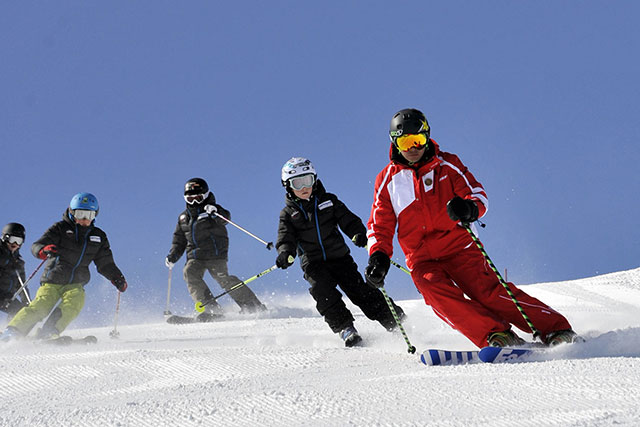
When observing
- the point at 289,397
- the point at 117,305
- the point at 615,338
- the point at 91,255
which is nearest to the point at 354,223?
the point at 615,338

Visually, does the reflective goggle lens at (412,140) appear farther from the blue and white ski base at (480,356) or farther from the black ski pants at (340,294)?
the black ski pants at (340,294)

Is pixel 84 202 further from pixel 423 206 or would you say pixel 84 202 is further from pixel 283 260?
pixel 423 206

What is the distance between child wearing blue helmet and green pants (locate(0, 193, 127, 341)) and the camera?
283 inches

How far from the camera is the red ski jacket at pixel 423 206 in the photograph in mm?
4234

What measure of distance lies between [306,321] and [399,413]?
529cm

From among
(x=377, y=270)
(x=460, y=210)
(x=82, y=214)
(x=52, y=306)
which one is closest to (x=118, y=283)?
(x=52, y=306)

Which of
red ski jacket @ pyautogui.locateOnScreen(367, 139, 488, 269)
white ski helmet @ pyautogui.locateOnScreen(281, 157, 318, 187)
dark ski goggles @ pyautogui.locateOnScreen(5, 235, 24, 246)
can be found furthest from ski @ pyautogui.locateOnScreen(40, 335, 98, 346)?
dark ski goggles @ pyautogui.locateOnScreen(5, 235, 24, 246)

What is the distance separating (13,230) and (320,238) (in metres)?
8.28

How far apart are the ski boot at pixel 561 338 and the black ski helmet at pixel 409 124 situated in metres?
1.67

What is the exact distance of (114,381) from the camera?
3510 mm

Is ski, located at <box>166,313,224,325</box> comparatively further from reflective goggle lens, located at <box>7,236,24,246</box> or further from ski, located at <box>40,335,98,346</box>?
reflective goggle lens, located at <box>7,236,24,246</box>

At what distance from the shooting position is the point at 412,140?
4246mm

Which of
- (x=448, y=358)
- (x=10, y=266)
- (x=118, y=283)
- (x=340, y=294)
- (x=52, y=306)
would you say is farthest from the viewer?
(x=10, y=266)

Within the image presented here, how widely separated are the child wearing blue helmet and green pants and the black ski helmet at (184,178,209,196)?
83.4 inches
